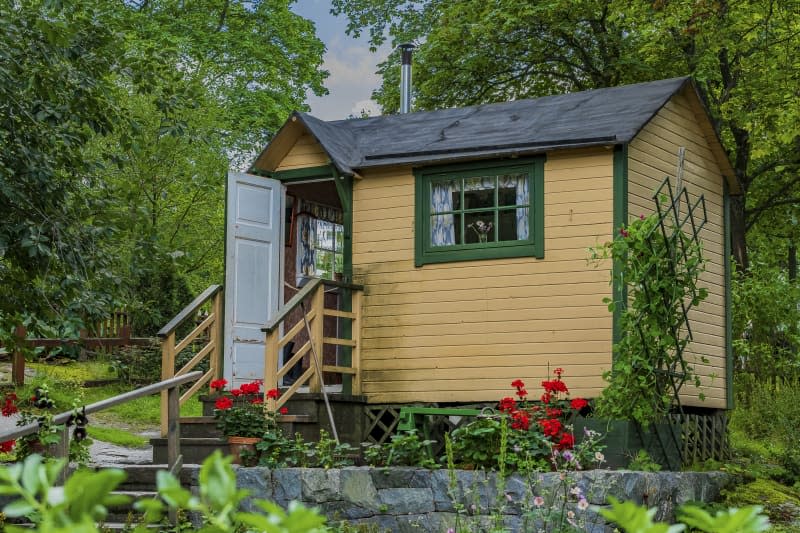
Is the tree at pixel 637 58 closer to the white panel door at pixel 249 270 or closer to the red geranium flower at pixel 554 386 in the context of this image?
the white panel door at pixel 249 270

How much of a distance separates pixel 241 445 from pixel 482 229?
3126 mm

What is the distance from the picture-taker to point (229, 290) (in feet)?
36.9

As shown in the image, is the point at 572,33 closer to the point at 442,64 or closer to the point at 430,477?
the point at 442,64

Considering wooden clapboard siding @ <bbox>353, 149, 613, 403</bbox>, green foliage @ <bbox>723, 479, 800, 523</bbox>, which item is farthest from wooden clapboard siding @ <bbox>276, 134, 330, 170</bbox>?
green foliage @ <bbox>723, 479, 800, 523</bbox>

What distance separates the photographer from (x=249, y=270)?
11453mm

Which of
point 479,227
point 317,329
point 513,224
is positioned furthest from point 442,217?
point 317,329

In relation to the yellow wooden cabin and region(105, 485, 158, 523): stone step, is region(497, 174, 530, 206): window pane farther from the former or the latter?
region(105, 485, 158, 523): stone step

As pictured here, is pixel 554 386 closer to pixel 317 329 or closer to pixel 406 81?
pixel 317 329

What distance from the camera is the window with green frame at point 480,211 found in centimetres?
1051

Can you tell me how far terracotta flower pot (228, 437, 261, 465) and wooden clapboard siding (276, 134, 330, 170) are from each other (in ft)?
11.3

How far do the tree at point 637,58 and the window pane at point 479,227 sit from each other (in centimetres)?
644

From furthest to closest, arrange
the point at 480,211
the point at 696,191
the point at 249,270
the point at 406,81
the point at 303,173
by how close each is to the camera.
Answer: the point at 406,81 → the point at 303,173 → the point at 696,191 → the point at 249,270 → the point at 480,211

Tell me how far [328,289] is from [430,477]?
4.42m


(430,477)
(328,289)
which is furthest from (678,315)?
(328,289)
